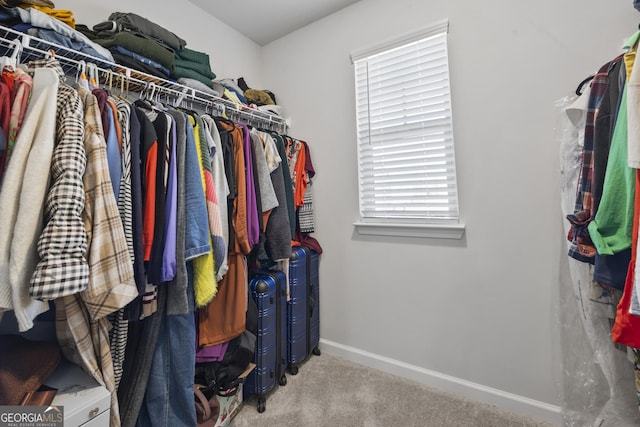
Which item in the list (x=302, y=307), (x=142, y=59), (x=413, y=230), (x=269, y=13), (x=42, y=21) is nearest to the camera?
(x=42, y=21)

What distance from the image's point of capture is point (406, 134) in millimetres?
1717

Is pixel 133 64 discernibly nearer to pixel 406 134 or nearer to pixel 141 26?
pixel 141 26

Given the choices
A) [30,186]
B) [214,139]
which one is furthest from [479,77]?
[30,186]

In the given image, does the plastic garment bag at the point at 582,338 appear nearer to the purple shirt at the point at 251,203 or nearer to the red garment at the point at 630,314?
the red garment at the point at 630,314

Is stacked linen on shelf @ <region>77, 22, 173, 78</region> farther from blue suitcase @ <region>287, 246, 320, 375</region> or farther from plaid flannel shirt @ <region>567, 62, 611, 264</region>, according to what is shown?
plaid flannel shirt @ <region>567, 62, 611, 264</region>

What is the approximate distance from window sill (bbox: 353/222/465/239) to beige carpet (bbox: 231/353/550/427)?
3.04 ft

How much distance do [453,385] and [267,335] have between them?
44.7 inches

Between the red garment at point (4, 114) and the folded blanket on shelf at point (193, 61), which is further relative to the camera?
the folded blanket on shelf at point (193, 61)

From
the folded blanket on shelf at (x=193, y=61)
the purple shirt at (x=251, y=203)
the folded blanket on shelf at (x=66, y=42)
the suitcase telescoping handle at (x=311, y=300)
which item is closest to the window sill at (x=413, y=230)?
the suitcase telescoping handle at (x=311, y=300)

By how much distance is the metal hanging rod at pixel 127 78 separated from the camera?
99cm

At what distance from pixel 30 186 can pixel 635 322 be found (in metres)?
1.70

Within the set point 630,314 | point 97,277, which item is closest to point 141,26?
point 97,277

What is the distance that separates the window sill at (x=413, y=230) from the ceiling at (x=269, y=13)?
5.13 feet

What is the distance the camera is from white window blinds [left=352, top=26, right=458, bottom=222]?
63.0 inches
